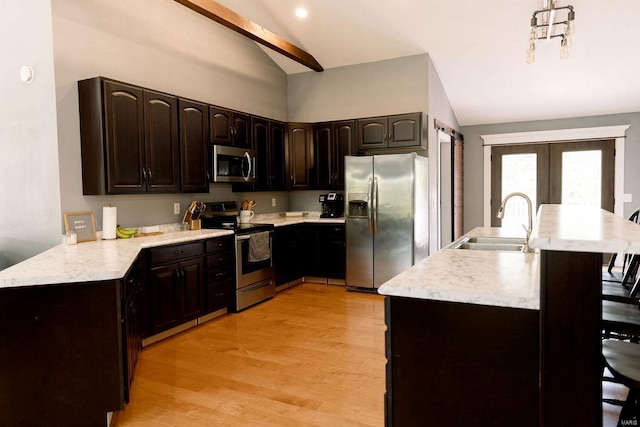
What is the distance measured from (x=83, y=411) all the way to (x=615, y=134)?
Answer: 7.40 meters

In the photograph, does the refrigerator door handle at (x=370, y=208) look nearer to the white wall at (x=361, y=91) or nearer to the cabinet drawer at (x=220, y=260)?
the white wall at (x=361, y=91)

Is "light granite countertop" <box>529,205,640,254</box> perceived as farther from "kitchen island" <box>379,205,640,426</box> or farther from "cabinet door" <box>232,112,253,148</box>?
"cabinet door" <box>232,112,253,148</box>

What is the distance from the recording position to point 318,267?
564 cm

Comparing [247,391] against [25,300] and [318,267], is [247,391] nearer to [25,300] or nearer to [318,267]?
[25,300]

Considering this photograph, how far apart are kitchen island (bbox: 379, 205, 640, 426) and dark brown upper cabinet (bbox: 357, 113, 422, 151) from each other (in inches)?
142

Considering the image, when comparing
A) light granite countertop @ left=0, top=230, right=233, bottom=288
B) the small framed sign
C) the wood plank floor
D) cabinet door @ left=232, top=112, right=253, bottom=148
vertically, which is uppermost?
cabinet door @ left=232, top=112, right=253, bottom=148

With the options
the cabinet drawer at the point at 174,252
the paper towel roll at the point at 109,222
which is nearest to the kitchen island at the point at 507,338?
the cabinet drawer at the point at 174,252

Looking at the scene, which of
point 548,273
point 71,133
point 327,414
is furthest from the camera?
point 71,133

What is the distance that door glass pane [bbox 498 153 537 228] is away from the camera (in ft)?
23.3

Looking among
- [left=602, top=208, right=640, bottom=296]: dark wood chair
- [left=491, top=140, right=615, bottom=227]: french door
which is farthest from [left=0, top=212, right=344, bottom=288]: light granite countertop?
[left=491, top=140, right=615, bottom=227]: french door

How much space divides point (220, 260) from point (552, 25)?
3823mm

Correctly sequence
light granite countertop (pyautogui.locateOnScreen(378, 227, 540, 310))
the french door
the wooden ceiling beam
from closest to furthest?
light granite countertop (pyautogui.locateOnScreen(378, 227, 540, 310)), the wooden ceiling beam, the french door

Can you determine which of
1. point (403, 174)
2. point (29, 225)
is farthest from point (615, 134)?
point (29, 225)

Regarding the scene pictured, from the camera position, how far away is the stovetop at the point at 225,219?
4453 millimetres
